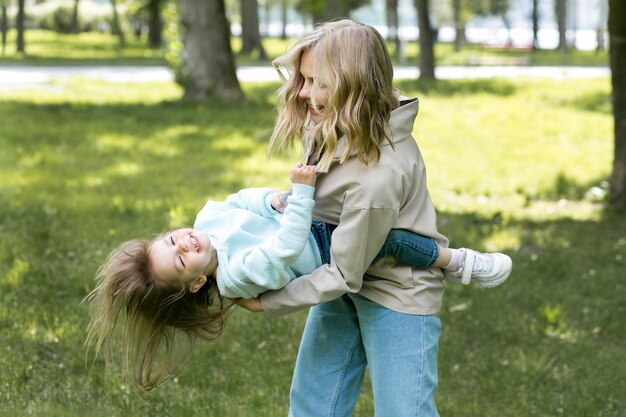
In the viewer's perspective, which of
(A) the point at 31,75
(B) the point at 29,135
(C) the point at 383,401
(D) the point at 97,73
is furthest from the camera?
(D) the point at 97,73

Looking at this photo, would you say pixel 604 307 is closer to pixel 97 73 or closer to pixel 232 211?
pixel 232 211

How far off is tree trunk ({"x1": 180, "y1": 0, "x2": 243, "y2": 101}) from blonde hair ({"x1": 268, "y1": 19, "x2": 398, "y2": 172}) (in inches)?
490

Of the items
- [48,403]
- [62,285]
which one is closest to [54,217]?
[62,285]

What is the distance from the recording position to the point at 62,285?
6070 mm

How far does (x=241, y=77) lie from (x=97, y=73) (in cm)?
337

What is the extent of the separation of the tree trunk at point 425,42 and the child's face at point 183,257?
16.7 meters

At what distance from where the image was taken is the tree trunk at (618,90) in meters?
8.07

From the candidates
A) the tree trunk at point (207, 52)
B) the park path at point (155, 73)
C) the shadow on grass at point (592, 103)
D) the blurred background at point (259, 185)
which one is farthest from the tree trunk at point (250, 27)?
the shadow on grass at point (592, 103)

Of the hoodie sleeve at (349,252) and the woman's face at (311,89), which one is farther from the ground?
the woman's face at (311,89)

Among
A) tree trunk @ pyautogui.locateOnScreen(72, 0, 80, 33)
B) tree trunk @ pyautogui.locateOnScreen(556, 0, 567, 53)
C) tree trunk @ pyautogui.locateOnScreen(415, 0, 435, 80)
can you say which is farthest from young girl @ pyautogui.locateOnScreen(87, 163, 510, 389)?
tree trunk @ pyautogui.locateOnScreen(72, 0, 80, 33)

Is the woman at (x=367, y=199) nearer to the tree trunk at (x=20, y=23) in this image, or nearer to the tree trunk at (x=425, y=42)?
the tree trunk at (x=425, y=42)

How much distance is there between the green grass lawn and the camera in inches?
186

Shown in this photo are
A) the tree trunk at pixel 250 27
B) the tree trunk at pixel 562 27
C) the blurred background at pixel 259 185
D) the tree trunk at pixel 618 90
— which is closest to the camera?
the blurred background at pixel 259 185

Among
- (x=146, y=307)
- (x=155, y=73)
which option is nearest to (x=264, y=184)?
(x=146, y=307)
